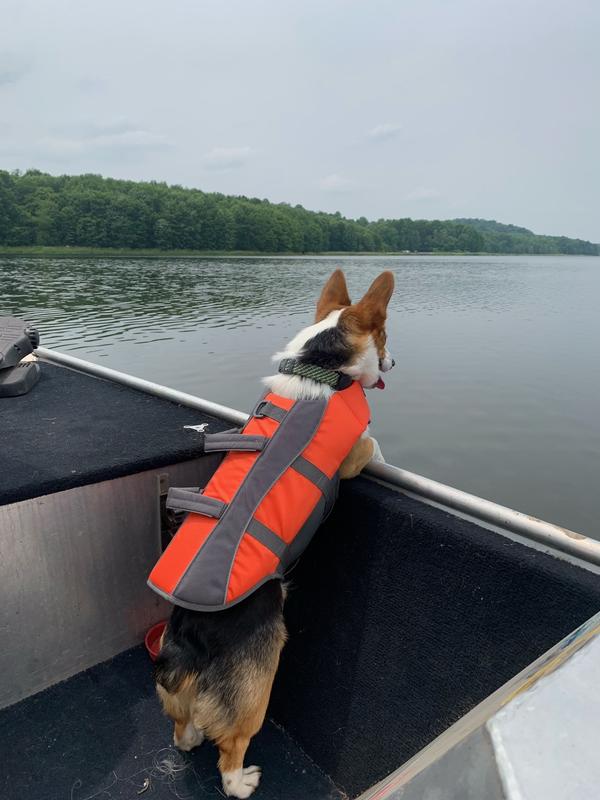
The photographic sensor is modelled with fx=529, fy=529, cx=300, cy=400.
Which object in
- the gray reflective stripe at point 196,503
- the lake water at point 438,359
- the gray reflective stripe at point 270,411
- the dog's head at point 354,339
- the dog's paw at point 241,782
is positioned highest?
the dog's head at point 354,339

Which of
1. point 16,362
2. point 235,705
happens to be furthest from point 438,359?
point 235,705

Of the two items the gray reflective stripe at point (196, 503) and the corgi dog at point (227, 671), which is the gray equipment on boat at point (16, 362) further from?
the corgi dog at point (227, 671)

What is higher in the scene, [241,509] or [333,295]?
[333,295]

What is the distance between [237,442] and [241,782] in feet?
3.92

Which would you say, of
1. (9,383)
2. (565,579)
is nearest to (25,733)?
(9,383)

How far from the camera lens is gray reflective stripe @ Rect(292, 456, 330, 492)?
180 cm

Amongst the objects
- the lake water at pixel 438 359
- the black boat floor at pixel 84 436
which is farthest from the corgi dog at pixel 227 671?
the lake water at pixel 438 359

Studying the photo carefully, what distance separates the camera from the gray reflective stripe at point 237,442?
1.84 meters

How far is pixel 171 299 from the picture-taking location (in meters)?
22.9

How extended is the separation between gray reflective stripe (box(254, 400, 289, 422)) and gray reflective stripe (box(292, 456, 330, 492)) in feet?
0.60

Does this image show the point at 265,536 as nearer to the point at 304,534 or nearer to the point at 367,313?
the point at 304,534

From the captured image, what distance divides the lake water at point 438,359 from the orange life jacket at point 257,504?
5.63 metres

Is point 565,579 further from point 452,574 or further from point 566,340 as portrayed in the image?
point 566,340

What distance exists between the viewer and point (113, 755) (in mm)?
2035
